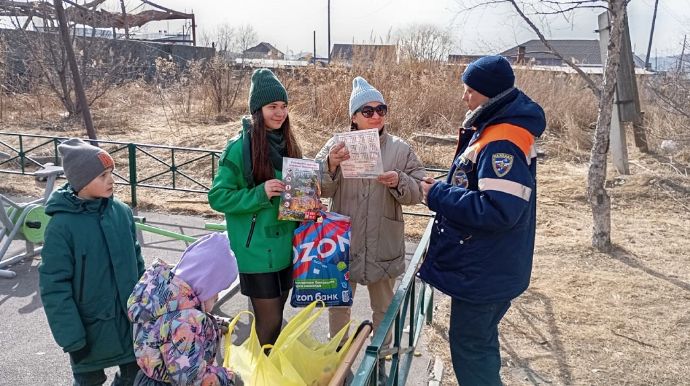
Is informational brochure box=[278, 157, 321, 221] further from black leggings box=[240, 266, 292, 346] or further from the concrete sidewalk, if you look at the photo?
the concrete sidewalk

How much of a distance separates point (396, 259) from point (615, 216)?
5567mm

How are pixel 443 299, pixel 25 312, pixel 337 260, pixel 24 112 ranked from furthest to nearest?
pixel 24 112, pixel 443 299, pixel 25 312, pixel 337 260

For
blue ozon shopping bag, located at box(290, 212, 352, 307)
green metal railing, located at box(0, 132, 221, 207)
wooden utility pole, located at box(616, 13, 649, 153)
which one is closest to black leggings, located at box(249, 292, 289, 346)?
blue ozon shopping bag, located at box(290, 212, 352, 307)

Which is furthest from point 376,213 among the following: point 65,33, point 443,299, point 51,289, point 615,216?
point 65,33

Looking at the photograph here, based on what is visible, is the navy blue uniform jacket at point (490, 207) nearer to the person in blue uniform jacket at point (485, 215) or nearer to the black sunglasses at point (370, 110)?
the person in blue uniform jacket at point (485, 215)

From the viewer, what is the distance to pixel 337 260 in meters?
2.90

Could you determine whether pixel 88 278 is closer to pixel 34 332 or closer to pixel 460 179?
pixel 460 179

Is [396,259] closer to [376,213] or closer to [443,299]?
[376,213]

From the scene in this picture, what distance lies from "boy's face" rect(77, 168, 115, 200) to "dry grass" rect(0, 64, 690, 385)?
2312 millimetres

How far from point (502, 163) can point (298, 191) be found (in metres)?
1.01

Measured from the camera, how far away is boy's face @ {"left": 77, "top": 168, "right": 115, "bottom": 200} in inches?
102

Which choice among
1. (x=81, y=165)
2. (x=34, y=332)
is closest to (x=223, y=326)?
(x=81, y=165)

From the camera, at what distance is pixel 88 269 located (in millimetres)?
2551

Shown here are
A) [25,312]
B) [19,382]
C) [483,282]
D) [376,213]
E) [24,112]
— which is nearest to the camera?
[483,282]
